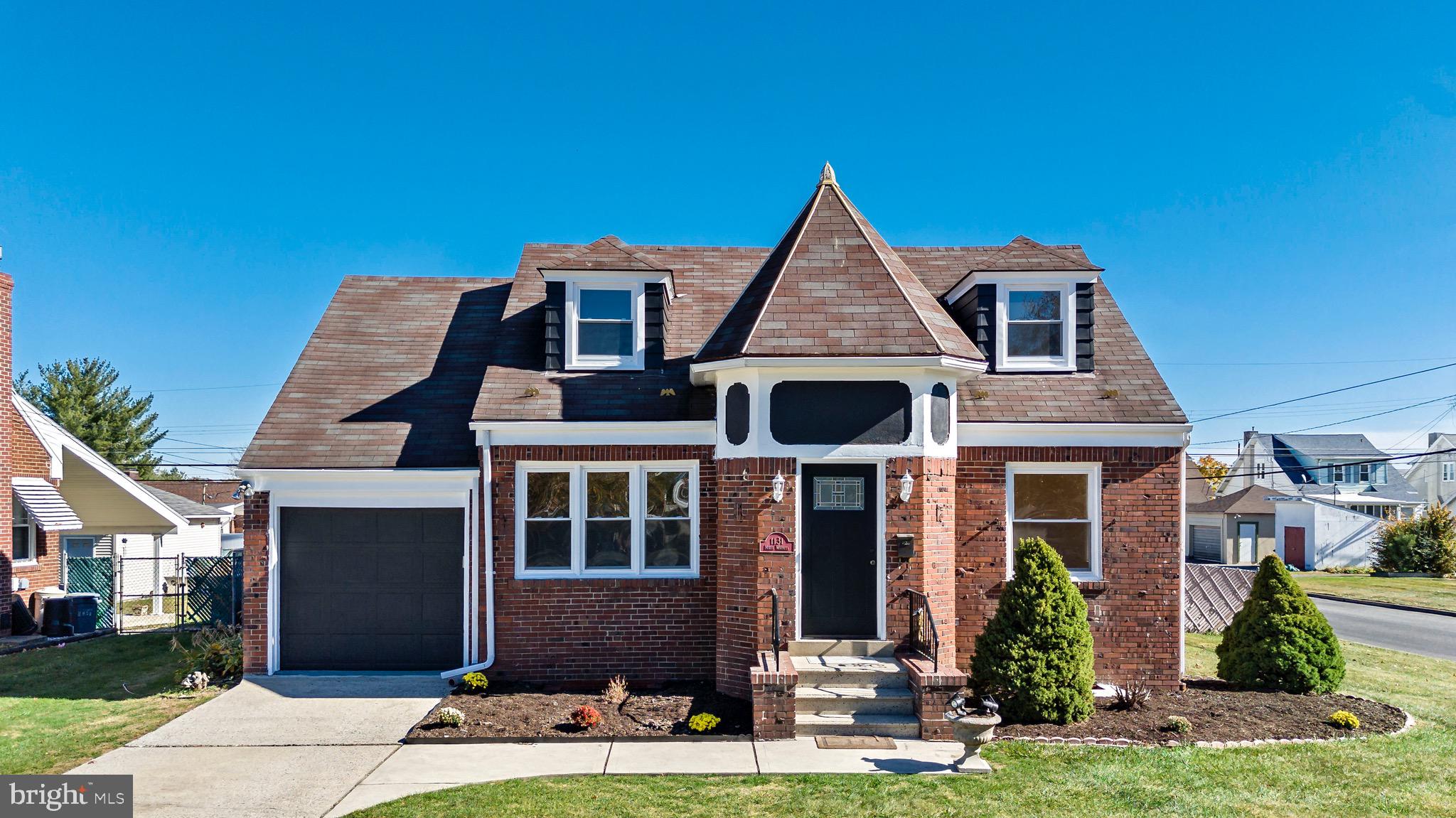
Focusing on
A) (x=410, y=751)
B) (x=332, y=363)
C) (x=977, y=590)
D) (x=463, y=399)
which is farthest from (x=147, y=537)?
(x=977, y=590)

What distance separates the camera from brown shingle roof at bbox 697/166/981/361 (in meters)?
9.92

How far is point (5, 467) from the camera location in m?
16.0

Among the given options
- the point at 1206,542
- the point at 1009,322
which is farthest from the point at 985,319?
the point at 1206,542

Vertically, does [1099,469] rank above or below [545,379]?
below

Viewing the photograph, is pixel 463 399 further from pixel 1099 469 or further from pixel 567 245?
pixel 1099 469

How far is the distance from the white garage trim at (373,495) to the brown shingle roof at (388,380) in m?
0.16

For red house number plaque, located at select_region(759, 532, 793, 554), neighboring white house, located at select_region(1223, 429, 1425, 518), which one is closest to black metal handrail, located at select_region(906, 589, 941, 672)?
red house number plaque, located at select_region(759, 532, 793, 554)

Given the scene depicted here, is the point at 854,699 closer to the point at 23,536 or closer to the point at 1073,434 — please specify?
the point at 1073,434

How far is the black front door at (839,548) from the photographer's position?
402 inches

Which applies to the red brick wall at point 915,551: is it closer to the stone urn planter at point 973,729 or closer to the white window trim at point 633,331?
the stone urn planter at point 973,729

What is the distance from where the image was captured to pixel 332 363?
43.3 feet

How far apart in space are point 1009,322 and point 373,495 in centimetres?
943

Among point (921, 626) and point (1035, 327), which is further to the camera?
point (1035, 327)

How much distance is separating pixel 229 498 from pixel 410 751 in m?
A: 49.8
